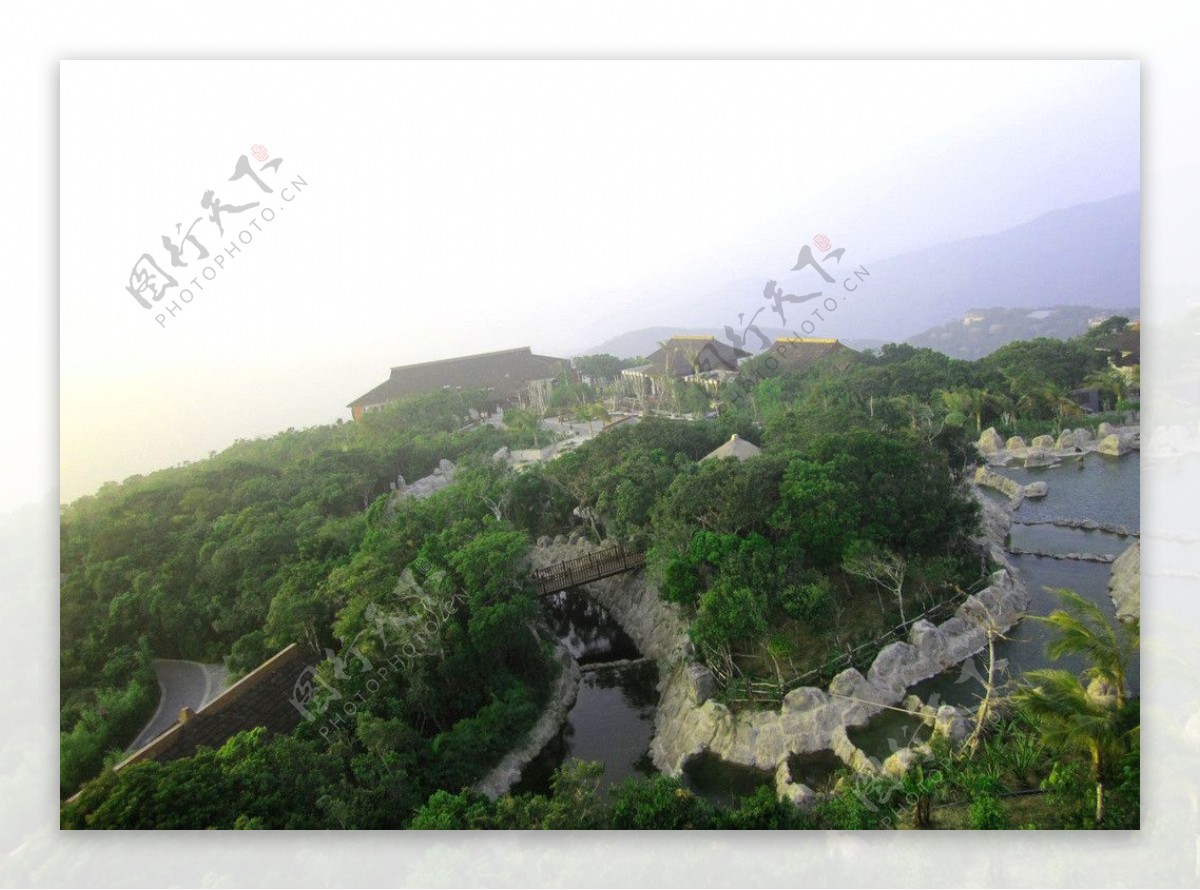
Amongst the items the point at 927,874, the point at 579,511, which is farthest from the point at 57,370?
the point at 927,874

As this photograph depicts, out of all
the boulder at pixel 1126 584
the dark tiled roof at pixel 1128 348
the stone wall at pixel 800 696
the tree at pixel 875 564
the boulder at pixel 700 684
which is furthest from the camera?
the boulder at pixel 1126 584

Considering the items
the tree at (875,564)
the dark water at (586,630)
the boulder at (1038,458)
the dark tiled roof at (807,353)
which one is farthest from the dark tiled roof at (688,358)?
the tree at (875,564)

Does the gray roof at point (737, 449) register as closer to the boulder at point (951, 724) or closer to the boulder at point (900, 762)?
the boulder at point (951, 724)

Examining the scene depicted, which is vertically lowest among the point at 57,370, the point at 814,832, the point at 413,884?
the point at 413,884

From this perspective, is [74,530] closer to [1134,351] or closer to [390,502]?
[390,502]

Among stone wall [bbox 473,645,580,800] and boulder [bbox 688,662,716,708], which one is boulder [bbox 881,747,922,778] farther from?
stone wall [bbox 473,645,580,800]

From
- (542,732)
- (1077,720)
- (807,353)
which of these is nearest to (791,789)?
(1077,720)

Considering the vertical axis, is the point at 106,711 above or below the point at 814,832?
above

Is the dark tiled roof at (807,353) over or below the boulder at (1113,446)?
over
